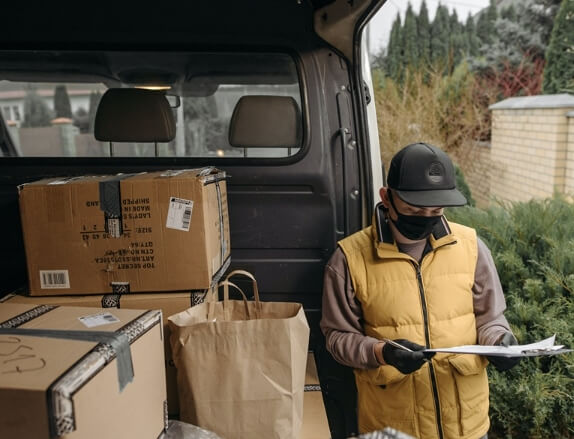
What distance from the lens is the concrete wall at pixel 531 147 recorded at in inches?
261

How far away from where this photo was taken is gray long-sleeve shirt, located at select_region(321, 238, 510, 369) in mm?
1946

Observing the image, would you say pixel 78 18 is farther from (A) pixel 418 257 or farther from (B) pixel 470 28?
(B) pixel 470 28

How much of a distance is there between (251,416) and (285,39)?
1439mm

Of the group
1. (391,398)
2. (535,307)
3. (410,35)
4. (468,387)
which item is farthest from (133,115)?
(410,35)

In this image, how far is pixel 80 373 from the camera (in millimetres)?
1165

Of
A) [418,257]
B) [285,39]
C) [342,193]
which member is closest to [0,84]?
[285,39]

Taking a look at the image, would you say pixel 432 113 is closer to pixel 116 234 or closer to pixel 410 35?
pixel 410 35

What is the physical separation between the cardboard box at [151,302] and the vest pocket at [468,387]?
2.84ft

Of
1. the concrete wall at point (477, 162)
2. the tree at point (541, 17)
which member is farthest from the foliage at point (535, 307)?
the tree at point (541, 17)

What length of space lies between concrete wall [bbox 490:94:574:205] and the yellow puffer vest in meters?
4.59

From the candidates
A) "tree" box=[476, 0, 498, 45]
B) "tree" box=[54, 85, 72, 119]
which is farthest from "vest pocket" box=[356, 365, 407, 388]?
"tree" box=[476, 0, 498, 45]

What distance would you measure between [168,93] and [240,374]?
1486 mm

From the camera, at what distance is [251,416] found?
64.1 inches

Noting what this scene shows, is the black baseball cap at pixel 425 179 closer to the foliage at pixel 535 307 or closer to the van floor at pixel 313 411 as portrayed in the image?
the van floor at pixel 313 411
